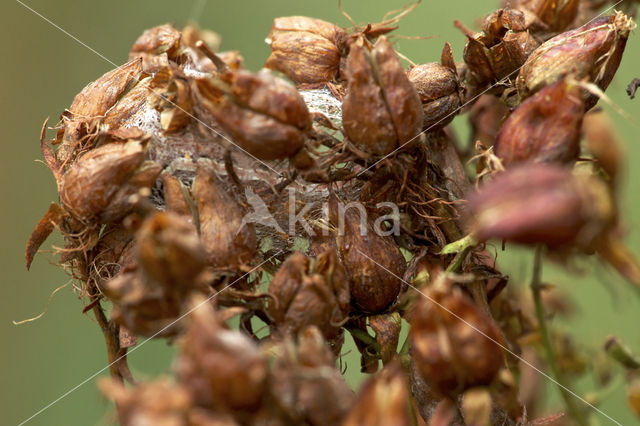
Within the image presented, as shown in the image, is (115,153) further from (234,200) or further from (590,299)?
(590,299)

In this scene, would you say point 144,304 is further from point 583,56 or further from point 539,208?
point 583,56

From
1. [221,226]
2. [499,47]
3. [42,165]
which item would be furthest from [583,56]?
[42,165]

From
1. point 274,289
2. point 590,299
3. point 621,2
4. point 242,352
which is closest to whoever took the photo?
point 242,352

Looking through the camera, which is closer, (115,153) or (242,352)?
(242,352)

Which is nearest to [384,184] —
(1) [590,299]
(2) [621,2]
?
(2) [621,2]

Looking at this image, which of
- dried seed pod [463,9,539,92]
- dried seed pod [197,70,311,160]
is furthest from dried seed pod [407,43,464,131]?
dried seed pod [197,70,311,160]

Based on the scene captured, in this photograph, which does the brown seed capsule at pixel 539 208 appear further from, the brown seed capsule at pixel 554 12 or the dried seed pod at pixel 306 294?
the brown seed capsule at pixel 554 12

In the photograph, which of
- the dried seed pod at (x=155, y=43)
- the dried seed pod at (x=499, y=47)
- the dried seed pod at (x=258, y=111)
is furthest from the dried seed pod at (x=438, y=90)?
the dried seed pod at (x=155, y=43)

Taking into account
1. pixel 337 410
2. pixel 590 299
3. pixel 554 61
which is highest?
pixel 554 61
